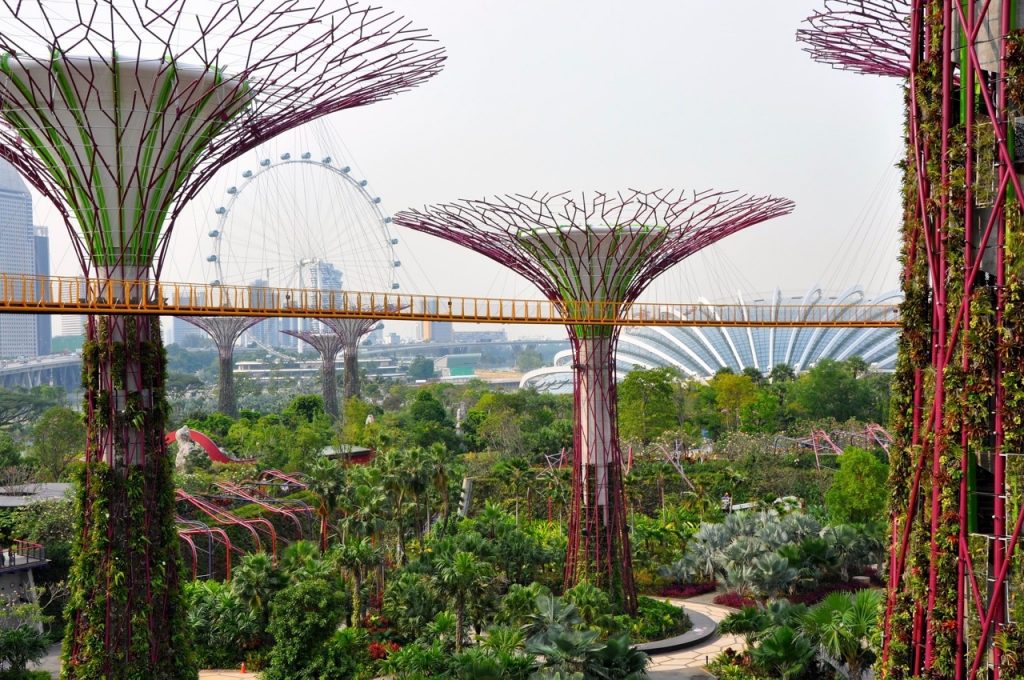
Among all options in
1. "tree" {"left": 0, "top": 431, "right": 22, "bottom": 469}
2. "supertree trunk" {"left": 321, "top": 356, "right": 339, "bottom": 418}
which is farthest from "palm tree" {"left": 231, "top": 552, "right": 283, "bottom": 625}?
"supertree trunk" {"left": 321, "top": 356, "right": 339, "bottom": 418}

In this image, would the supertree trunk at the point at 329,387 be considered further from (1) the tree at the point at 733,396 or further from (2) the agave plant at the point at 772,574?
(2) the agave plant at the point at 772,574

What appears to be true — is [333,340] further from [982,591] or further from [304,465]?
[982,591]

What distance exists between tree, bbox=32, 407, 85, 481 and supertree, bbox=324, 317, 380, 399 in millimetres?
21342

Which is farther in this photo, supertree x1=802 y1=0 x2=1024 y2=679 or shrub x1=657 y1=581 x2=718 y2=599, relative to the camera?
shrub x1=657 y1=581 x2=718 y2=599

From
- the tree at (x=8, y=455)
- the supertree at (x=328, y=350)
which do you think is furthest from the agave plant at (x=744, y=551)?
the supertree at (x=328, y=350)

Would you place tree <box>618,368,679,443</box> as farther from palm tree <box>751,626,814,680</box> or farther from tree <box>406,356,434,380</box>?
tree <box>406,356,434,380</box>

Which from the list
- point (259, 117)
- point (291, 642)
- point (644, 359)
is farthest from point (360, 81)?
point (644, 359)

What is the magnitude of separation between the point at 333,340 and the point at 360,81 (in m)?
59.1

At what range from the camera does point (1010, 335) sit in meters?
14.3

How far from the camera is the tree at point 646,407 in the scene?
198 ft

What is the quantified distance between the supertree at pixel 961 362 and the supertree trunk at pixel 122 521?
12167 mm

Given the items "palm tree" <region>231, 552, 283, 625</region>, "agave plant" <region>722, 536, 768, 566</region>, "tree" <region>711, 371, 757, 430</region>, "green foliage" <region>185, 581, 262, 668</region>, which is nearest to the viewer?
"palm tree" <region>231, 552, 283, 625</region>

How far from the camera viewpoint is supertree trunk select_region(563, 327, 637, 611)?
1199 inches

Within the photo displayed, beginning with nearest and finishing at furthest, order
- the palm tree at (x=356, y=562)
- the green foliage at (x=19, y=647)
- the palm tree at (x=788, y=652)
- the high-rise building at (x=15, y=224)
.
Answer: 1. the palm tree at (x=788, y=652)
2. the green foliage at (x=19, y=647)
3. the palm tree at (x=356, y=562)
4. the high-rise building at (x=15, y=224)
